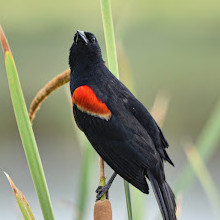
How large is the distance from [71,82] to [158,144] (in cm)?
31

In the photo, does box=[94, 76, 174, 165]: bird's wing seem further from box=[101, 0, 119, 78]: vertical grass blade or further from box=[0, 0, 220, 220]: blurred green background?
box=[0, 0, 220, 220]: blurred green background

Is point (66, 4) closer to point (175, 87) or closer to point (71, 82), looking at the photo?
point (175, 87)

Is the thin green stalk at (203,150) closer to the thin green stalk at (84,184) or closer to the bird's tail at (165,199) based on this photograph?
the bird's tail at (165,199)

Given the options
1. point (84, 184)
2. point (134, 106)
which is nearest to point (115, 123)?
point (134, 106)

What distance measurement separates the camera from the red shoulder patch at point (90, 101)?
1556 millimetres

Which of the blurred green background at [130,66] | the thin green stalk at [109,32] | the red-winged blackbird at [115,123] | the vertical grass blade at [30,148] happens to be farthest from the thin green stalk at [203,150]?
the blurred green background at [130,66]

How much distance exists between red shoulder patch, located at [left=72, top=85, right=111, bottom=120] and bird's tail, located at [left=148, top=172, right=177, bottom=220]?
0.73ft

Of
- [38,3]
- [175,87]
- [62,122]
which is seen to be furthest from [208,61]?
[38,3]

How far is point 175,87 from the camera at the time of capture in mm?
5867

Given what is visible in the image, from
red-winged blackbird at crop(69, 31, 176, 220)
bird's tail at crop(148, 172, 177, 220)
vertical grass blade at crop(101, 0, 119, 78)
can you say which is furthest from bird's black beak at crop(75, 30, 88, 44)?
bird's tail at crop(148, 172, 177, 220)

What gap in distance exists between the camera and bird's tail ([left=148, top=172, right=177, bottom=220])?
1.37m

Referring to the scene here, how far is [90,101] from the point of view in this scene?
1.59m

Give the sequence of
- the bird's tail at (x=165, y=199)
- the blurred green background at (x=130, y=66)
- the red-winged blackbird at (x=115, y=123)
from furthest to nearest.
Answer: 1. the blurred green background at (x=130, y=66)
2. the red-winged blackbird at (x=115, y=123)
3. the bird's tail at (x=165, y=199)

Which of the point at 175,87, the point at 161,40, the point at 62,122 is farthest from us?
the point at 161,40
